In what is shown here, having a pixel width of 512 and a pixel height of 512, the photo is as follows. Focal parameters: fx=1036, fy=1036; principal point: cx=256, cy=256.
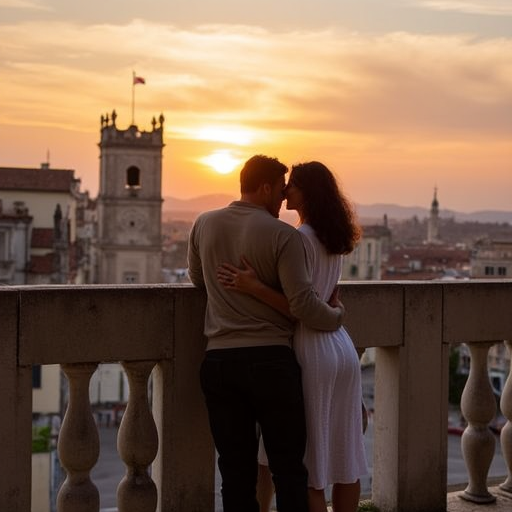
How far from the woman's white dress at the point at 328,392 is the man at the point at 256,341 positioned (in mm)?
75

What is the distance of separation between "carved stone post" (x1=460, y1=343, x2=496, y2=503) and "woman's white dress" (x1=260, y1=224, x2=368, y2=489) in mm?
1347

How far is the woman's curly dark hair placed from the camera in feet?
14.6

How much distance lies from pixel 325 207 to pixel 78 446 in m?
1.51

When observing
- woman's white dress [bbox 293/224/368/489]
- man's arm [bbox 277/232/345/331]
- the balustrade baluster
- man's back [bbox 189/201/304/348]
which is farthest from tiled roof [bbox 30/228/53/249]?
man's arm [bbox 277/232/345/331]

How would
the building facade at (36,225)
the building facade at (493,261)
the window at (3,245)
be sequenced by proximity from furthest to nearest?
the building facade at (493,261), the building facade at (36,225), the window at (3,245)

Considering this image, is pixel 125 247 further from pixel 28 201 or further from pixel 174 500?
pixel 174 500

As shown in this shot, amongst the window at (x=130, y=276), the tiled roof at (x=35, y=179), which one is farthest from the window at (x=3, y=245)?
the window at (x=130, y=276)

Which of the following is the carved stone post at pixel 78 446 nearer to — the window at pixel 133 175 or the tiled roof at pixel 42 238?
the tiled roof at pixel 42 238

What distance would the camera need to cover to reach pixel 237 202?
4355mm

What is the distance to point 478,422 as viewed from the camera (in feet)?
19.0

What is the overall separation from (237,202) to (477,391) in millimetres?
2182

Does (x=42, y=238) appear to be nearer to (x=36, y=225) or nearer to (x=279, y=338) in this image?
(x=36, y=225)

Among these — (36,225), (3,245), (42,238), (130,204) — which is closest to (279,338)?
(3,245)

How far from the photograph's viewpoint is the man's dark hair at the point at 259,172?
14.2ft
